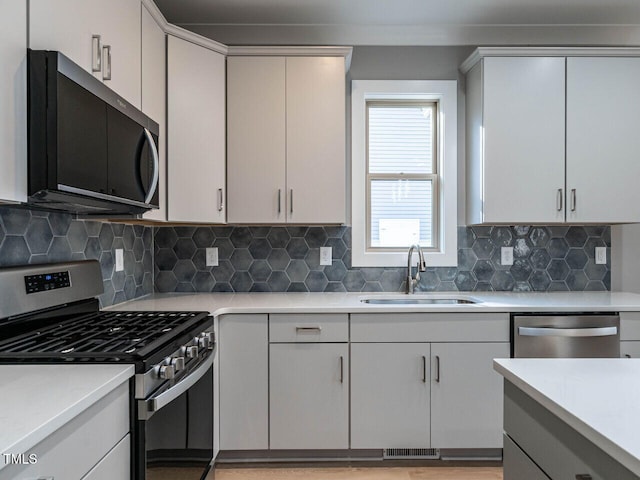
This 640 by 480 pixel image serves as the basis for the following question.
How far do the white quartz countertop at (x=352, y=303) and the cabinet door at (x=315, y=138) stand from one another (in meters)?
0.51

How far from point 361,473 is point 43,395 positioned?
6.07 feet

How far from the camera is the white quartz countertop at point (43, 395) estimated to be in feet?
2.71

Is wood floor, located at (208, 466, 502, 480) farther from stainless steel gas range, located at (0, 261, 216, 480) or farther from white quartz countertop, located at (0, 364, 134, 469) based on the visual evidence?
white quartz countertop, located at (0, 364, 134, 469)

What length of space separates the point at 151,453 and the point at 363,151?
2.22 metres

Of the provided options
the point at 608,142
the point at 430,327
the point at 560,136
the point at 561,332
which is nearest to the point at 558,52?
the point at 560,136

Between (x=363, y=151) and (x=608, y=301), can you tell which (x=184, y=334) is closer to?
(x=363, y=151)

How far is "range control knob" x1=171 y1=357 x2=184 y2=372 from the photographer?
150cm

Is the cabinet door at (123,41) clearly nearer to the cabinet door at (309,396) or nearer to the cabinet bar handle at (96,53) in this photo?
the cabinet bar handle at (96,53)

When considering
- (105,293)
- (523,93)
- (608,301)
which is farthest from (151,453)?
(523,93)

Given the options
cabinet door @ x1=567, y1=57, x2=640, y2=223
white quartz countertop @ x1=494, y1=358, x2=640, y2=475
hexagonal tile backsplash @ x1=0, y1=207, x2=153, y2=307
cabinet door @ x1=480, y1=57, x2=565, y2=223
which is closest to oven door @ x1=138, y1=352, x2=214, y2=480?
hexagonal tile backsplash @ x1=0, y1=207, x2=153, y2=307

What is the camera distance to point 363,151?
306 cm

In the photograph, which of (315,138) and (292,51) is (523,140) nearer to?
(315,138)

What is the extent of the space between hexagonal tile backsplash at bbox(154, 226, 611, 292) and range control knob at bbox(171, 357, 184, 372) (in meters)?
1.50

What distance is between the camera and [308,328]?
244 centimetres
